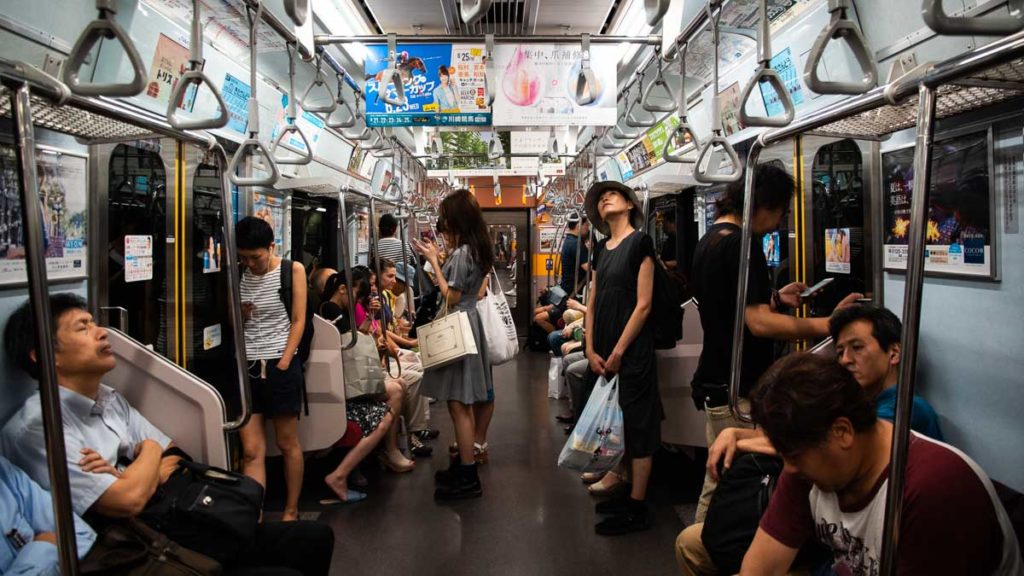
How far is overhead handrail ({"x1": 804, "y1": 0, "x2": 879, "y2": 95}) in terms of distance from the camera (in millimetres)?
1519

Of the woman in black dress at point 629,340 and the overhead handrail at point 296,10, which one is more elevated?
the overhead handrail at point 296,10

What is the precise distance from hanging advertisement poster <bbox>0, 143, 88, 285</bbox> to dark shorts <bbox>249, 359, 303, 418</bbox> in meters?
1.02

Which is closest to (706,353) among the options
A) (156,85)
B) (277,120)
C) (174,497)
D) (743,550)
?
(743,550)

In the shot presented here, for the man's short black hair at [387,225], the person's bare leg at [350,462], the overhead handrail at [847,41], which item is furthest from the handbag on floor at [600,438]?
the man's short black hair at [387,225]

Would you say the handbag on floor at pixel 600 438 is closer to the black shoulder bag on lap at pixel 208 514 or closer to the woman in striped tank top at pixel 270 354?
the woman in striped tank top at pixel 270 354

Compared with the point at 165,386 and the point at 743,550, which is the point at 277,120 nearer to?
the point at 165,386

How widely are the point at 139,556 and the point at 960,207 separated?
2.81 meters

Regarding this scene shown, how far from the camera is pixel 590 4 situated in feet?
15.4

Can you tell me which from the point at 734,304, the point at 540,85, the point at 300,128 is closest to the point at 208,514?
the point at 734,304

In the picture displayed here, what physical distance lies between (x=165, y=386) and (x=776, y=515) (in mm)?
2074

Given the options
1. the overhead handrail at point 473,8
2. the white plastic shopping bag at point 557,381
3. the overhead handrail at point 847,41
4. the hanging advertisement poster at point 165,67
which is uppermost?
the hanging advertisement poster at point 165,67

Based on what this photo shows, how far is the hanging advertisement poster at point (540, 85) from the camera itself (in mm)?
4281

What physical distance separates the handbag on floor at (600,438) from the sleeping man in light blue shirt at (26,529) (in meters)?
2.11

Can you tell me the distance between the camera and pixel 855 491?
1.38m
